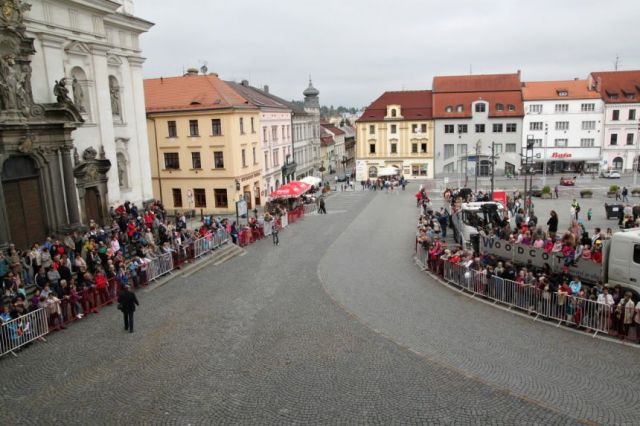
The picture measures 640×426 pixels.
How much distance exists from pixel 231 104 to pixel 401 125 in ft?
100

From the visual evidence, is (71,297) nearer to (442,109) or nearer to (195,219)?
(195,219)

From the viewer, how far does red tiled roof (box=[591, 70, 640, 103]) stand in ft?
206

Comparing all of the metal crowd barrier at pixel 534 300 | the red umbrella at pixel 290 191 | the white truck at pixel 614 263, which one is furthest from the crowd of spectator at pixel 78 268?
the white truck at pixel 614 263

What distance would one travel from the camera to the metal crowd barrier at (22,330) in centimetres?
1255

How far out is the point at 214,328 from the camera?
14.2 meters

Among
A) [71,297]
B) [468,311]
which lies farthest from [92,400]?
[468,311]

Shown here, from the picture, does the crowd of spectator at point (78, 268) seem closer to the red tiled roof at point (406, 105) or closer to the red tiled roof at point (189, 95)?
the red tiled roof at point (189, 95)

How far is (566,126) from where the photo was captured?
6438cm

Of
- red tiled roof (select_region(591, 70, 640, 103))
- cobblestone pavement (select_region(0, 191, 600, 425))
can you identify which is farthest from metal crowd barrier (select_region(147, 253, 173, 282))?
red tiled roof (select_region(591, 70, 640, 103))

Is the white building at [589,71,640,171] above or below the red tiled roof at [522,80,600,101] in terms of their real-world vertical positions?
below

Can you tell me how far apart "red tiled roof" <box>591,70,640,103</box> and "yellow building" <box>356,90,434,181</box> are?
20.9 meters

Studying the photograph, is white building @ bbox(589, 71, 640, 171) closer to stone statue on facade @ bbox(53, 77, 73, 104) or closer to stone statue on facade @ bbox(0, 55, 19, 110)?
stone statue on facade @ bbox(53, 77, 73, 104)

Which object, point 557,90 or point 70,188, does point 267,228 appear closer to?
point 70,188

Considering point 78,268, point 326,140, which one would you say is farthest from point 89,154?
point 326,140
